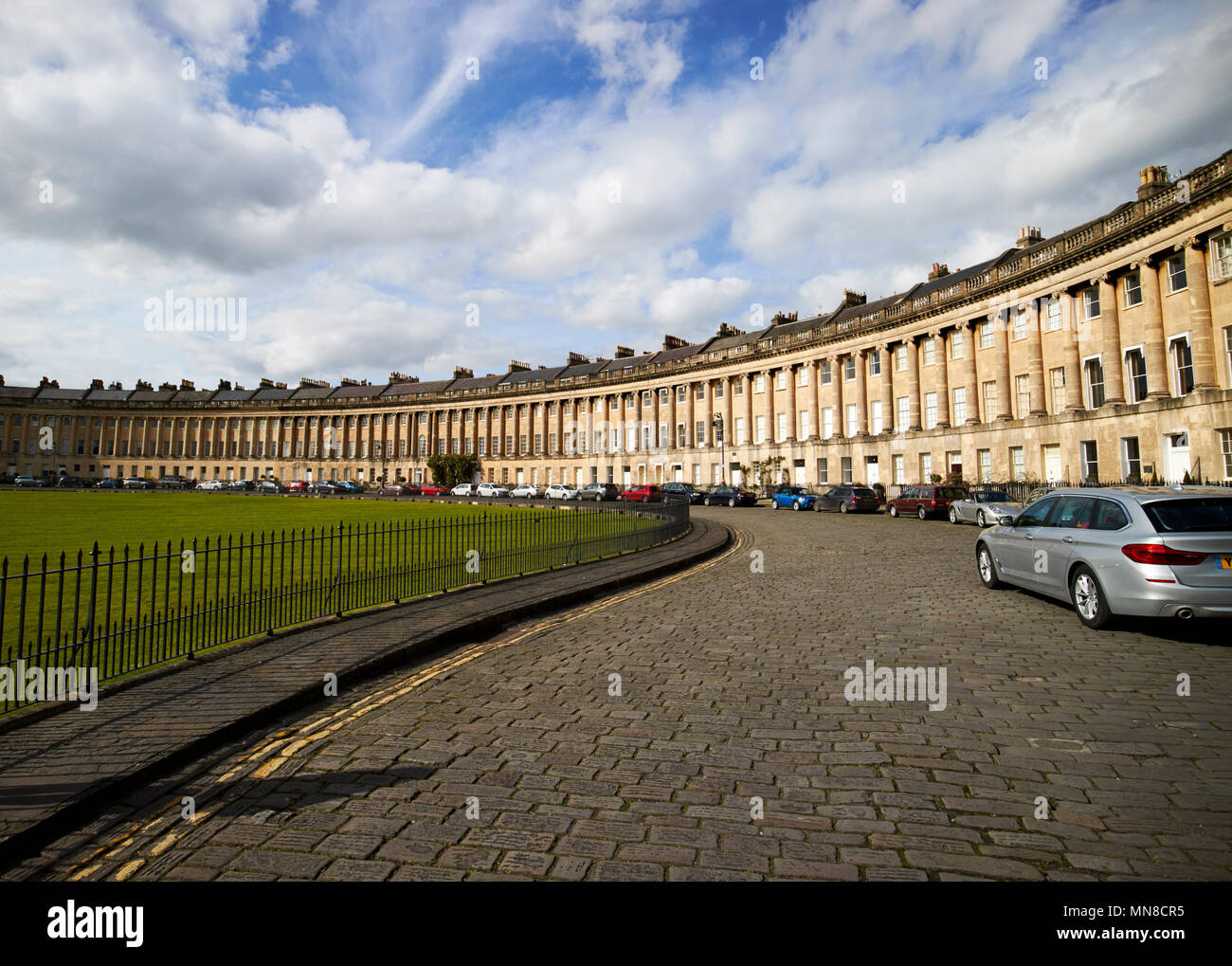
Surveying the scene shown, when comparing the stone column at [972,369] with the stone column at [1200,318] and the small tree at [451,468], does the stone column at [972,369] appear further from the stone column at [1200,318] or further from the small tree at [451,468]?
the small tree at [451,468]

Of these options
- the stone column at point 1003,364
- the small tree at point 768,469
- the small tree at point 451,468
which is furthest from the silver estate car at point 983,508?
the small tree at point 451,468

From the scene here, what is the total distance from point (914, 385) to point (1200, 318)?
19509mm

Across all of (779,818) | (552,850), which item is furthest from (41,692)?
(779,818)

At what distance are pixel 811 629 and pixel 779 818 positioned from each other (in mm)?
5251

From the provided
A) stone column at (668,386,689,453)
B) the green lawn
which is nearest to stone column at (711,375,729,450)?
stone column at (668,386,689,453)

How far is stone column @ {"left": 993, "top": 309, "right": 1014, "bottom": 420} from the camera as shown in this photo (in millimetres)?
40812

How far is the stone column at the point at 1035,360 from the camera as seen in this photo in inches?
1505

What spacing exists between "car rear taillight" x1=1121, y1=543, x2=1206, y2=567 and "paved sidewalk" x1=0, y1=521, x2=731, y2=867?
7917 millimetres

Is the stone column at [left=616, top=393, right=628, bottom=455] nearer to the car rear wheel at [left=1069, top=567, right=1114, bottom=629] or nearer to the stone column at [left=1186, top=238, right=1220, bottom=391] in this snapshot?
the stone column at [left=1186, top=238, right=1220, bottom=391]

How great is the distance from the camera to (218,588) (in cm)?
744

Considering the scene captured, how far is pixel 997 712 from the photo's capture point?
5508 millimetres

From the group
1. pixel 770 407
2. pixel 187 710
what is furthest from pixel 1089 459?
pixel 187 710

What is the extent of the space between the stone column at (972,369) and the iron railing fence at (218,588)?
3072 centimetres
